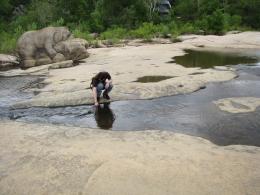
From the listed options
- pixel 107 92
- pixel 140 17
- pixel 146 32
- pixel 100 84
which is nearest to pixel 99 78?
pixel 100 84

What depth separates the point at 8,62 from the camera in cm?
2009

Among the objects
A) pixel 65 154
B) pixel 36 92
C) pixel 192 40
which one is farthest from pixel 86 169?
pixel 192 40

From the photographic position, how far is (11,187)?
571cm

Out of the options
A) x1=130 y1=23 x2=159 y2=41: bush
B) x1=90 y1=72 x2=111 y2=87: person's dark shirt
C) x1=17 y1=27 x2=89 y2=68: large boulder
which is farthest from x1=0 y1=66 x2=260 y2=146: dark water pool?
x1=130 y1=23 x2=159 y2=41: bush

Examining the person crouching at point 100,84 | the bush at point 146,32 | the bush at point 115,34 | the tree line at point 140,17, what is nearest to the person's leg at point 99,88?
the person crouching at point 100,84

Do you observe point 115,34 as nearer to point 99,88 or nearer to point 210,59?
point 210,59

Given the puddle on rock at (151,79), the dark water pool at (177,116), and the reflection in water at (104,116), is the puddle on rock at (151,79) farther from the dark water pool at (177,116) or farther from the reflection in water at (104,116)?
the reflection in water at (104,116)

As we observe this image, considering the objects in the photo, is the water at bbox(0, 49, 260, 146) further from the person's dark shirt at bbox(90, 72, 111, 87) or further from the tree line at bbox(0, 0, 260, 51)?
the tree line at bbox(0, 0, 260, 51)

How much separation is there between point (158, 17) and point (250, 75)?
24.9 meters

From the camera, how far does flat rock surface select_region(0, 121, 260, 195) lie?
546cm

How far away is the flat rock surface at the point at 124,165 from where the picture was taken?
5.46 m

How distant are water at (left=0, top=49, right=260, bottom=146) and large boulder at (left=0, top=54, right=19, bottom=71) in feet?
27.8

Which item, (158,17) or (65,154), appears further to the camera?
(158,17)

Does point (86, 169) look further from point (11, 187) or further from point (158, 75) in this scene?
point (158, 75)
